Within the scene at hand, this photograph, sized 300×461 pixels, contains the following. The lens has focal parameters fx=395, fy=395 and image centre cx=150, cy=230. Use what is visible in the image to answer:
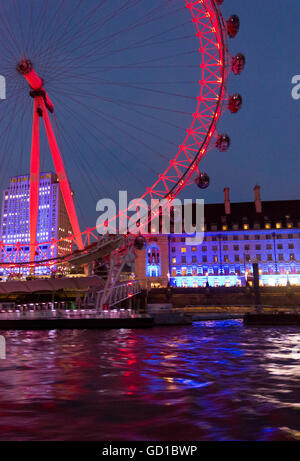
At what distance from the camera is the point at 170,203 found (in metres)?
36.2

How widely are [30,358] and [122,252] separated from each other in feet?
69.8

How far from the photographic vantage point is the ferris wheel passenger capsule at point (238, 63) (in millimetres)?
31984

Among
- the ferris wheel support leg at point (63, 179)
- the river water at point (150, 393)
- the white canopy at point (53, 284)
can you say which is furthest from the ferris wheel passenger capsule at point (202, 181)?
the ferris wheel support leg at point (63, 179)

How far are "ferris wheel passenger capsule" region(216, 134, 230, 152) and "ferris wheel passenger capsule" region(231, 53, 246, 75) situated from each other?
5.32 meters

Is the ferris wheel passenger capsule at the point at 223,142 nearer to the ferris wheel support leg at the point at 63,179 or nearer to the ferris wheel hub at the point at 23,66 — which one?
the ferris wheel support leg at the point at 63,179

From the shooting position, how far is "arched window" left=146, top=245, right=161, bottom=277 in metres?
90.1

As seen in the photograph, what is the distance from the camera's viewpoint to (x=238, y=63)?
105 feet

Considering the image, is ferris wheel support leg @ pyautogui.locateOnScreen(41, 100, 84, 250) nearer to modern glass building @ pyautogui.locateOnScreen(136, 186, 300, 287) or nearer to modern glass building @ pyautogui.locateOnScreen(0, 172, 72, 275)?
modern glass building @ pyautogui.locateOnScreen(136, 186, 300, 287)

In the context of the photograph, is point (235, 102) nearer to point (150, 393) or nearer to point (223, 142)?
point (223, 142)

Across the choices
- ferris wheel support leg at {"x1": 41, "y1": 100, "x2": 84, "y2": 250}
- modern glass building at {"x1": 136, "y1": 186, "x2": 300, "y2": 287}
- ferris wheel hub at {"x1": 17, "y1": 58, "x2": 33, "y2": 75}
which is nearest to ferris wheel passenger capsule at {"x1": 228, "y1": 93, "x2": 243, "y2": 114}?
ferris wheel support leg at {"x1": 41, "y1": 100, "x2": 84, "y2": 250}

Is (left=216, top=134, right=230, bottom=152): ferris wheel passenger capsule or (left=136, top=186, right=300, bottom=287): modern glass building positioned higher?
(left=216, top=134, right=230, bottom=152): ferris wheel passenger capsule

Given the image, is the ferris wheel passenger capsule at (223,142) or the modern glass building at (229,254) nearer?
the ferris wheel passenger capsule at (223,142)
